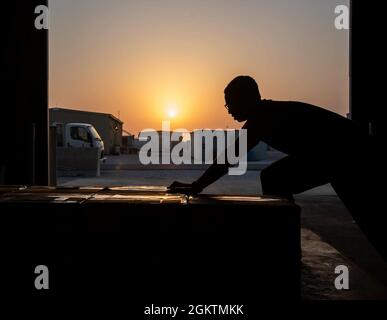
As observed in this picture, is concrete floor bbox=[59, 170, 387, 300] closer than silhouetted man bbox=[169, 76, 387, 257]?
No

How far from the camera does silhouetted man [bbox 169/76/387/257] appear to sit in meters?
1.96

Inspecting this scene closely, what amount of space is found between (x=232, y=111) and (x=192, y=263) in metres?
0.83

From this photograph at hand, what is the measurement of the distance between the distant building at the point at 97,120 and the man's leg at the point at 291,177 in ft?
90.8

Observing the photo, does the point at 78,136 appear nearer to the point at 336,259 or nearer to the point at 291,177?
the point at 336,259

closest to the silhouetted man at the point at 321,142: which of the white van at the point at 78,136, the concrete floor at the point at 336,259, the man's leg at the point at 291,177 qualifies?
the man's leg at the point at 291,177

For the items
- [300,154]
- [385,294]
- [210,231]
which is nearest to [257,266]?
[210,231]

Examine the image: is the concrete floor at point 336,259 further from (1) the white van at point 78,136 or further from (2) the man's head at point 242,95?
(1) the white van at point 78,136

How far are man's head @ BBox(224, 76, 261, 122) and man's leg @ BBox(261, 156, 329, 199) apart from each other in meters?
0.44

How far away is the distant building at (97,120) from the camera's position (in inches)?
1156
